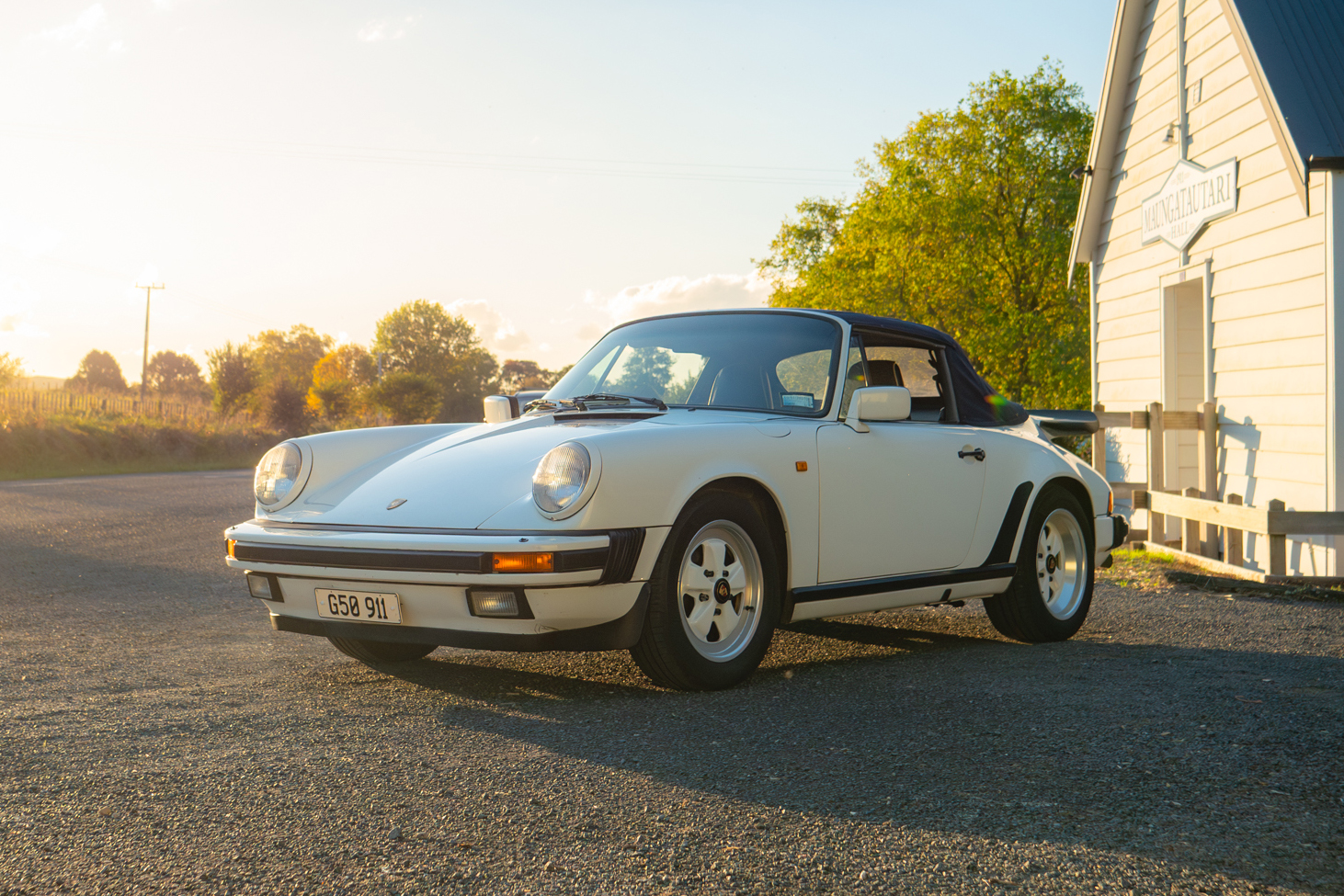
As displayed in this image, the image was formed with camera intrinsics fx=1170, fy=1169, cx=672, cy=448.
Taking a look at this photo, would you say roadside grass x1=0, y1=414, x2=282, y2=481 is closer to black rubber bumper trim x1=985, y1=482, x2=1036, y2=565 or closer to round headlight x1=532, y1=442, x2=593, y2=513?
black rubber bumper trim x1=985, y1=482, x2=1036, y2=565

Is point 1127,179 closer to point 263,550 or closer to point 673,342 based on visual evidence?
point 673,342

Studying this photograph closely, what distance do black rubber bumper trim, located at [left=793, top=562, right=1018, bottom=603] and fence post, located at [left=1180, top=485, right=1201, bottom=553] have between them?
4.87 m

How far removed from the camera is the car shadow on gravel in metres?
3.08

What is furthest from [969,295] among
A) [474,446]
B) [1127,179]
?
[474,446]

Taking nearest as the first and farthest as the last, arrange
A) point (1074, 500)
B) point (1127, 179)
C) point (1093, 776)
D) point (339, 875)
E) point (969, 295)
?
point (339, 875) < point (1093, 776) < point (1074, 500) < point (1127, 179) < point (969, 295)

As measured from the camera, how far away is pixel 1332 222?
9.22 metres

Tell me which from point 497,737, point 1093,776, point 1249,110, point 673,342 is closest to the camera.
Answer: point 1093,776

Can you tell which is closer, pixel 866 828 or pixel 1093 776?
pixel 866 828

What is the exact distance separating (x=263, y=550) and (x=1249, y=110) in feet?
32.1

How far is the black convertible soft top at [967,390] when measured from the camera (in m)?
6.25

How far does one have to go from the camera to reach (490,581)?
4.13m

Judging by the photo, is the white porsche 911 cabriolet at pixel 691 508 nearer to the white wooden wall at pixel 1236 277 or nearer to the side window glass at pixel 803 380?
the side window glass at pixel 803 380

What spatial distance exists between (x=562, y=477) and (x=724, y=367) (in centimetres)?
150

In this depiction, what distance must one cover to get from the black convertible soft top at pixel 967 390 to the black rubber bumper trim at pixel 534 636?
97.6 inches
